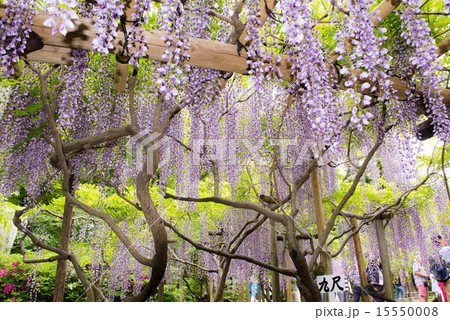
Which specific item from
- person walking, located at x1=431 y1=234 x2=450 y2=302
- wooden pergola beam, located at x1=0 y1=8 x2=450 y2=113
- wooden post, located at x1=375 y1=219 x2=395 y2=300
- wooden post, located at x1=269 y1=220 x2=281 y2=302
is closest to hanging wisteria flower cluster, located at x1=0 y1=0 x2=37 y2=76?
wooden pergola beam, located at x1=0 y1=8 x2=450 y2=113

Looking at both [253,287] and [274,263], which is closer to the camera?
[274,263]

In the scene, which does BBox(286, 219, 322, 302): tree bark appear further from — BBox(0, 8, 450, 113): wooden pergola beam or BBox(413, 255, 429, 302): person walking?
BBox(413, 255, 429, 302): person walking

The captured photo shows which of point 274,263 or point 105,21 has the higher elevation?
point 105,21

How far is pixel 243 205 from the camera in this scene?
3088 mm

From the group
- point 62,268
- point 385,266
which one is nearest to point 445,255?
point 385,266

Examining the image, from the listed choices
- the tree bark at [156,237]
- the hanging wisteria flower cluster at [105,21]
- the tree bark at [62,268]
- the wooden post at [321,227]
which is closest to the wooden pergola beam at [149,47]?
the hanging wisteria flower cluster at [105,21]

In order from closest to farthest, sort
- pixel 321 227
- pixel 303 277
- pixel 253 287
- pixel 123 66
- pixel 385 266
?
pixel 123 66, pixel 303 277, pixel 321 227, pixel 385 266, pixel 253 287

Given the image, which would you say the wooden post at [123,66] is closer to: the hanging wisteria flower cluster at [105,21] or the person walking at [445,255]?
the hanging wisteria flower cluster at [105,21]

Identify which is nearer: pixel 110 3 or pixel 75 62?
pixel 110 3

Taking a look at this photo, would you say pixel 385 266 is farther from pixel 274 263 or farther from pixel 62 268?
pixel 62 268
